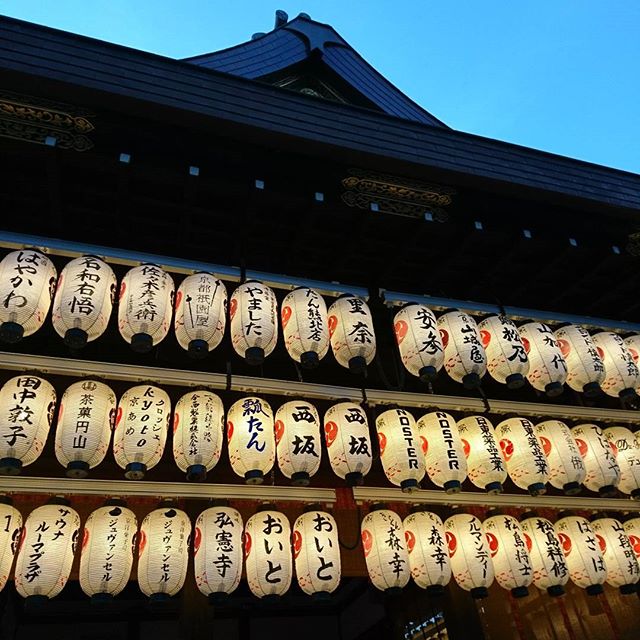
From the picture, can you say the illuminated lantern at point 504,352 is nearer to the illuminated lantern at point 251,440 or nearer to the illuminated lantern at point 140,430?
the illuminated lantern at point 251,440

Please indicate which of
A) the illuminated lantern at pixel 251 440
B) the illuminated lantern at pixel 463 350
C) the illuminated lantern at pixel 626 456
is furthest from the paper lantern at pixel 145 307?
the illuminated lantern at pixel 626 456

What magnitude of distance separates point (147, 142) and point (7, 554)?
4.45 m

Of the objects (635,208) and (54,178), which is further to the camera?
(635,208)

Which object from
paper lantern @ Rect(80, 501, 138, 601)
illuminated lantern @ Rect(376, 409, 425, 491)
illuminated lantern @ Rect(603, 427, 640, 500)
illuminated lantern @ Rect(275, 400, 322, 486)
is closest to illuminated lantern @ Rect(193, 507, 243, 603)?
paper lantern @ Rect(80, 501, 138, 601)

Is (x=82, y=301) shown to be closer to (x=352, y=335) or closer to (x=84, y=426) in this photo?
(x=84, y=426)

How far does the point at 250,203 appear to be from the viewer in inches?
261

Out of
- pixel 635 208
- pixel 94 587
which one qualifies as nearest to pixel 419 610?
pixel 94 587

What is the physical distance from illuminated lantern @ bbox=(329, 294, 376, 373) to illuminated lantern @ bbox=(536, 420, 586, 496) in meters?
2.53

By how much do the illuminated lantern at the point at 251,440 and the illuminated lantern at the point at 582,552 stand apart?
3.90 metres

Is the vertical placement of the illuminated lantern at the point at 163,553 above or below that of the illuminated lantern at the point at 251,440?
below

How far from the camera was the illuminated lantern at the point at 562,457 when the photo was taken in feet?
20.1

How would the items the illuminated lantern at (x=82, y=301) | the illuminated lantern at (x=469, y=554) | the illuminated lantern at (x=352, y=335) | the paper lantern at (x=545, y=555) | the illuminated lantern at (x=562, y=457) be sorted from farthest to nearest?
1. the illuminated lantern at (x=562, y=457)
2. the illuminated lantern at (x=352, y=335)
3. the paper lantern at (x=545, y=555)
4. the illuminated lantern at (x=469, y=554)
5. the illuminated lantern at (x=82, y=301)

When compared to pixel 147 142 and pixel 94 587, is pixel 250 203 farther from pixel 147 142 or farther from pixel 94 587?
pixel 94 587

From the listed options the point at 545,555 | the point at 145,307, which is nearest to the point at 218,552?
the point at 145,307
